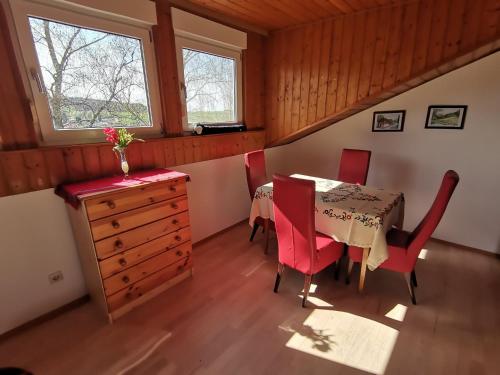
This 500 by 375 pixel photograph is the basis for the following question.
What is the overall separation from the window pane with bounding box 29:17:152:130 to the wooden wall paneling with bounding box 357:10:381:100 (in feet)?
6.91

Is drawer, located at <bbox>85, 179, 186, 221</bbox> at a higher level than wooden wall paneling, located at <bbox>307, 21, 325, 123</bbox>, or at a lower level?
lower

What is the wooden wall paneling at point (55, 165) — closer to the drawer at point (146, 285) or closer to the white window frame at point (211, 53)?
the drawer at point (146, 285)

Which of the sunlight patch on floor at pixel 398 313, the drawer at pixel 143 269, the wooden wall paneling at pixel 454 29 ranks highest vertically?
the wooden wall paneling at pixel 454 29

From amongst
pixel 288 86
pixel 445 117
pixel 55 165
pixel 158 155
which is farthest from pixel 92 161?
pixel 445 117

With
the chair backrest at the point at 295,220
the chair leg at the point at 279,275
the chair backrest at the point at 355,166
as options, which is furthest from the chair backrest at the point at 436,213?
the chair backrest at the point at 355,166

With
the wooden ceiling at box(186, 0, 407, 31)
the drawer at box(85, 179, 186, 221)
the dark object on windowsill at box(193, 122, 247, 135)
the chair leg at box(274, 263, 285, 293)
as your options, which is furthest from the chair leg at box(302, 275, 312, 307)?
the wooden ceiling at box(186, 0, 407, 31)

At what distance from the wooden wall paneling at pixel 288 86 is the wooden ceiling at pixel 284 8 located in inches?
8.6

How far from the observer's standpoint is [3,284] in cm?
168

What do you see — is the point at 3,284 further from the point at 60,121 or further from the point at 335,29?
the point at 335,29

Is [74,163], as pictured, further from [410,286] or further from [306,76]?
[410,286]

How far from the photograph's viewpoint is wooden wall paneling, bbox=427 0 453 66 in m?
2.07

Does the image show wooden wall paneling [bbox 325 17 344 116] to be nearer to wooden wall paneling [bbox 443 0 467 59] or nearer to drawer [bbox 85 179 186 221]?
wooden wall paneling [bbox 443 0 467 59]

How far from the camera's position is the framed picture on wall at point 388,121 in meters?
2.93

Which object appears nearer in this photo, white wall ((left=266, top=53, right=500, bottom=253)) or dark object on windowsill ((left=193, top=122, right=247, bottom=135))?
white wall ((left=266, top=53, right=500, bottom=253))
